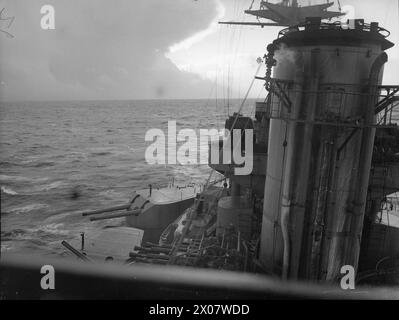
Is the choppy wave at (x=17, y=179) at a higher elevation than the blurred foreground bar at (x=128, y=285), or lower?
lower

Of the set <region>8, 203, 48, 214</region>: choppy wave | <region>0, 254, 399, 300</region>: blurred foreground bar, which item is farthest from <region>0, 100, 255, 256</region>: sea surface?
<region>0, 254, 399, 300</region>: blurred foreground bar

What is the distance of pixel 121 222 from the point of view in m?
38.8

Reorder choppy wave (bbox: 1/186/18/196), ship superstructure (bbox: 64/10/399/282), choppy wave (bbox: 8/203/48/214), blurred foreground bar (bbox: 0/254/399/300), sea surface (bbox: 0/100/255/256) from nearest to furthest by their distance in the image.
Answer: blurred foreground bar (bbox: 0/254/399/300), ship superstructure (bbox: 64/10/399/282), sea surface (bbox: 0/100/255/256), choppy wave (bbox: 8/203/48/214), choppy wave (bbox: 1/186/18/196)

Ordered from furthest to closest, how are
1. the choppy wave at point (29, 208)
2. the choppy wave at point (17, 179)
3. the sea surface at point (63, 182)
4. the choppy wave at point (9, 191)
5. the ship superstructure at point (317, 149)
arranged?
the choppy wave at point (17, 179) → the choppy wave at point (9, 191) → the choppy wave at point (29, 208) → the sea surface at point (63, 182) → the ship superstructure at point (317, 149)

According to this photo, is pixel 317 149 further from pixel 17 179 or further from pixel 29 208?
pixel 17 179

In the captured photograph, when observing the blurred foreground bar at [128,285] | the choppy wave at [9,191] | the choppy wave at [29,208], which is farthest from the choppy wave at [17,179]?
the blurred foreground bar at [128,285]

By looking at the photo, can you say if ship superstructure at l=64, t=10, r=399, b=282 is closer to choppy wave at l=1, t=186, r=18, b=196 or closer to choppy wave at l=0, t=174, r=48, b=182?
choppy wave at l=1, t=186, r=18, b=196

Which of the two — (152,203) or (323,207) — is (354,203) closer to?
(323,207)

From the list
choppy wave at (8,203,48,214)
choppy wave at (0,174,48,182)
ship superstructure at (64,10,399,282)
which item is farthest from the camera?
choppy wave at (0,174,48,182)

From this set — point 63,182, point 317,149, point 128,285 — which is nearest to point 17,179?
point 63,182

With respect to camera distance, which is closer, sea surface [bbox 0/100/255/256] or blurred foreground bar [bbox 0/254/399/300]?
blurred foreground bar [bbox 0/254/399/300]

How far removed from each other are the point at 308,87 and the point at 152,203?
23.8m

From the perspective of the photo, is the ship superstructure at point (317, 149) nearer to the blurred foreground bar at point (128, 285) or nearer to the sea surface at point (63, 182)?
the blurred foreground bar at point (128, 285)
